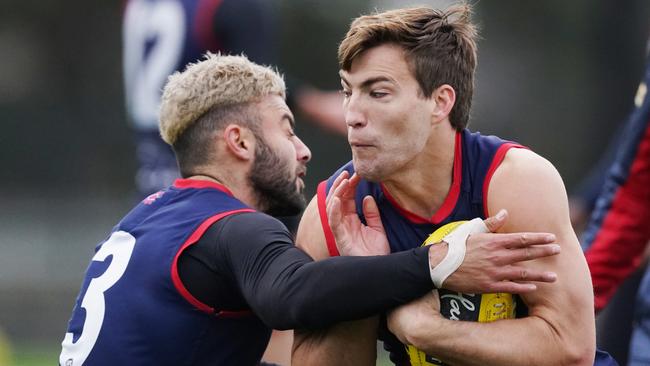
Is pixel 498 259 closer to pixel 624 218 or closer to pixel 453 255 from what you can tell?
pixel 453 255

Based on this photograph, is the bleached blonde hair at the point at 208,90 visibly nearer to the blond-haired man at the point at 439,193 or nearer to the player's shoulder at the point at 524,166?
the blond-haired man at the point at 439,193

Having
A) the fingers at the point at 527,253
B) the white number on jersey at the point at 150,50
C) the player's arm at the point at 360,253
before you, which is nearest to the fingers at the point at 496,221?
the player's arm at the point at 360,253

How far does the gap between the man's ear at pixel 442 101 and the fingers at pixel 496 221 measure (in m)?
0.40

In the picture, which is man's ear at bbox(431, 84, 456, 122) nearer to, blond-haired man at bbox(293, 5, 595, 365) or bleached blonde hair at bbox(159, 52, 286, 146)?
blond-haired man at bbox(293, 5, 595, 365)

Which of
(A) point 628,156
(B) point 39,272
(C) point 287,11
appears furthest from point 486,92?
(A) point 628,156

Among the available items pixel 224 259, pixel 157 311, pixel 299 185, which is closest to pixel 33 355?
pixel 299 185

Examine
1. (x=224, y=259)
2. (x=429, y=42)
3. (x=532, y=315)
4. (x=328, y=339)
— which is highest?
(x=429, y=42)

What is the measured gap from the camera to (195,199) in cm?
409

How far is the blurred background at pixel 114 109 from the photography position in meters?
13.4

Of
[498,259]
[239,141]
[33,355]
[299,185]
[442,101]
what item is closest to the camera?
[498,259]

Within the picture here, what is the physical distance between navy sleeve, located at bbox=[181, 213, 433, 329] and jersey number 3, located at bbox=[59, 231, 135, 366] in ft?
1.59

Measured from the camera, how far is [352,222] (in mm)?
3953

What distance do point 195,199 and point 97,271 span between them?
1.34ft

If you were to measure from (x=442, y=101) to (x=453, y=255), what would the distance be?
55 centimetres
